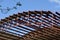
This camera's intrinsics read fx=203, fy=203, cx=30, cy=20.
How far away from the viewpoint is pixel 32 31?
13828 millimetres

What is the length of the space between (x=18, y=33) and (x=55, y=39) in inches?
160

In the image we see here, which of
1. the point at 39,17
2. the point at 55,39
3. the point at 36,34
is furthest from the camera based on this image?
the point at 55,39

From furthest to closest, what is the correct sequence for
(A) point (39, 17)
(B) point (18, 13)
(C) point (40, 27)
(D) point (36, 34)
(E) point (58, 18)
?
1. (D) point (36, 34)
2. (C) point (40, 27)
3. (E) point (58, 18)
4. (A) point (39, 17)
5. (B) point (18, 13)

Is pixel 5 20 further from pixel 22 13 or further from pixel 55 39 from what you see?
pixel 55 39

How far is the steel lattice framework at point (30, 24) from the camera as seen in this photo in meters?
11.1

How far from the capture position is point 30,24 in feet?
40.0

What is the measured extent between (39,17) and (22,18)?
1035 mm

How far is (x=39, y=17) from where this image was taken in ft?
38.0

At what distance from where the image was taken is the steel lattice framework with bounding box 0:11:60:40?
36.4 ft

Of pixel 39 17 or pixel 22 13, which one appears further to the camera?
pixel 39 17

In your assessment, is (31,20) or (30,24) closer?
(31,20)

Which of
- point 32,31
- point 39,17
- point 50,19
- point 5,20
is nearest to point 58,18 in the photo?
point 50,19

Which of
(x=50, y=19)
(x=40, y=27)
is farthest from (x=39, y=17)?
(x=40, y=27)

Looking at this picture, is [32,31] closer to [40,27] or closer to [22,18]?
[40,27]
